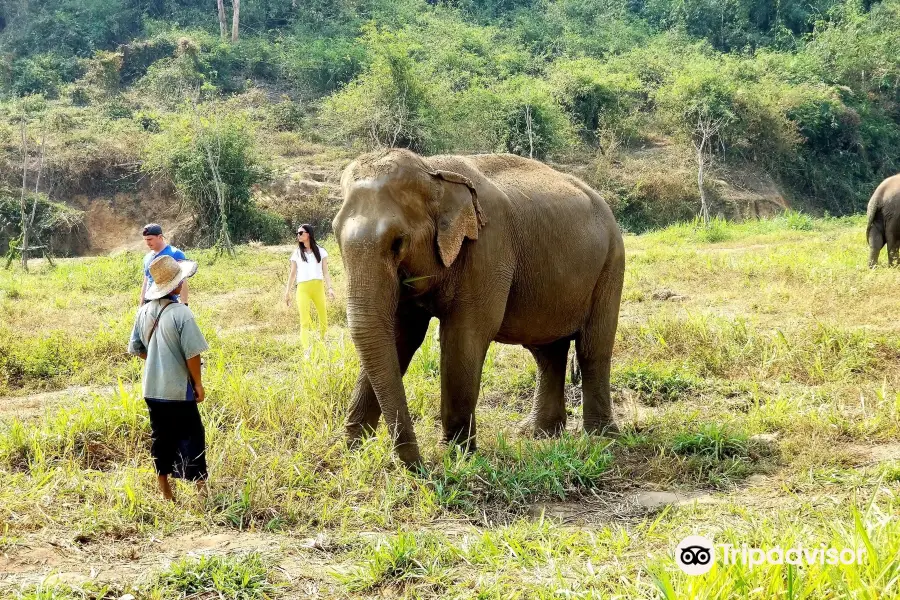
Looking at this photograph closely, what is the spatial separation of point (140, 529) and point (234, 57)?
113 ft

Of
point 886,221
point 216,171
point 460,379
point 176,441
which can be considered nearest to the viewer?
point 176,441

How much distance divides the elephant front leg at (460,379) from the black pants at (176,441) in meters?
1.51

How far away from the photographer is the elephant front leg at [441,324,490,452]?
4859mm

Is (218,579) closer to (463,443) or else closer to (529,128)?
(463,443)

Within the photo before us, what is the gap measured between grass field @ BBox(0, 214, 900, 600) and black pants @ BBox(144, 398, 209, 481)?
0.61 feet

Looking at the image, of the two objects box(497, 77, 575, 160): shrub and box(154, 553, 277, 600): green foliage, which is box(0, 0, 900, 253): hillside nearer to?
box(497, 77, 575, 160): shrub

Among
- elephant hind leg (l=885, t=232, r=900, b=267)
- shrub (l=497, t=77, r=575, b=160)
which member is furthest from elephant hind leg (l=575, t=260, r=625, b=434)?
shrub (l=497, t=77, r=575, b=160)

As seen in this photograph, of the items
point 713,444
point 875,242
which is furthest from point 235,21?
point 713,444

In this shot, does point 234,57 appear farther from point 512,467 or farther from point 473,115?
point 512,467

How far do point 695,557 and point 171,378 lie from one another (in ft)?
8.96

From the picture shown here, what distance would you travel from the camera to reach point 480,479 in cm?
454

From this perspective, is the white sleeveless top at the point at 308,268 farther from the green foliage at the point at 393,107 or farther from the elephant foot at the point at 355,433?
the green foliage at the point at 393,107

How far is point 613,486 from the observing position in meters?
4.75

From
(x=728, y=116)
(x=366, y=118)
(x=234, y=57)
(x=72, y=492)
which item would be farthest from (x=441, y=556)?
(x=234, y=57)
